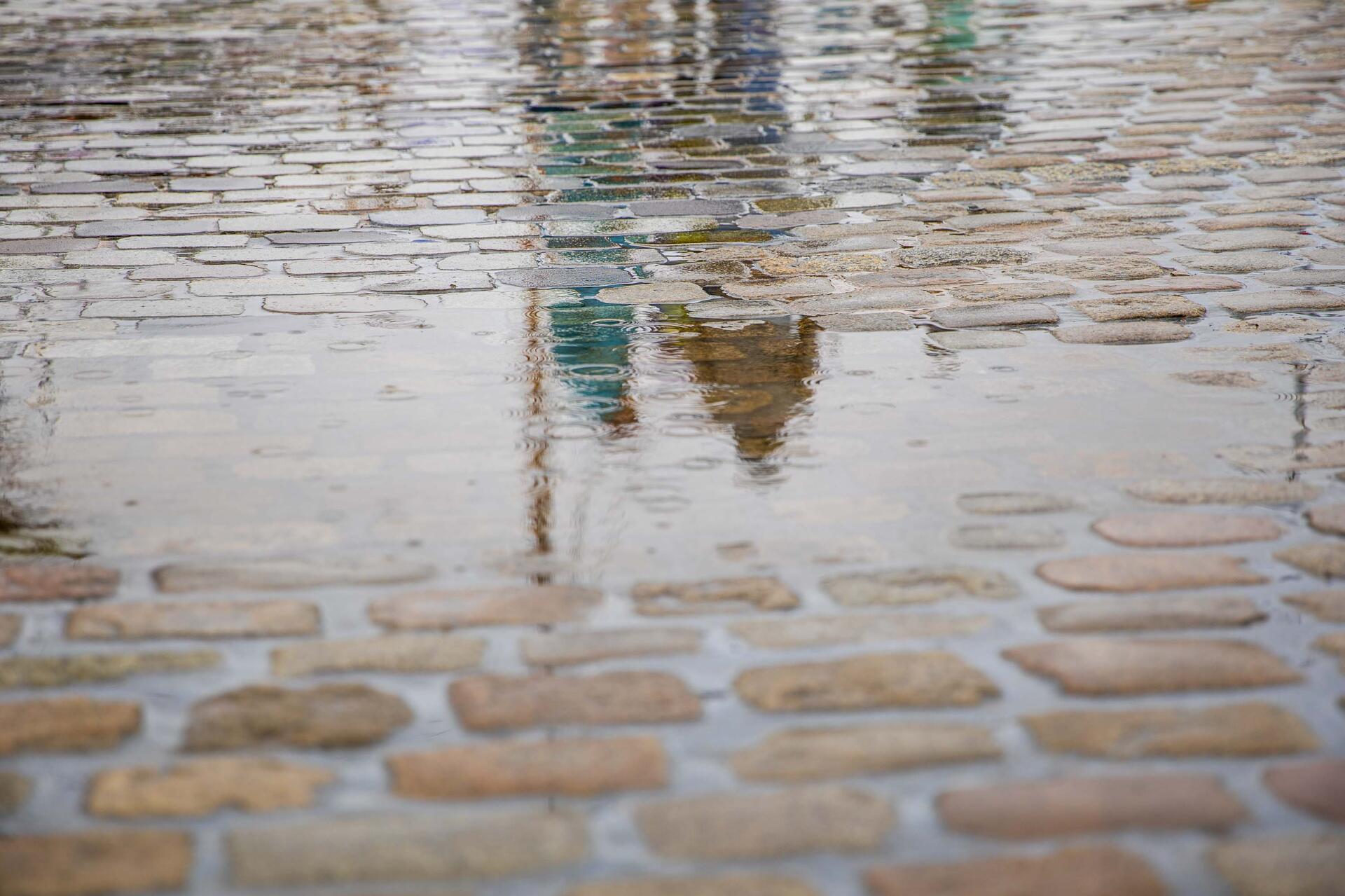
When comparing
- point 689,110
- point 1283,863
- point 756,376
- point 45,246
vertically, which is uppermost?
point 689,110

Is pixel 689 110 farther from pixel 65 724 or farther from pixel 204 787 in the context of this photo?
pixel 204 787

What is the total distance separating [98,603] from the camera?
2.00 meters

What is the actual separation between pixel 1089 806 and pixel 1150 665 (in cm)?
36

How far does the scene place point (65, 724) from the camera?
5.47ft

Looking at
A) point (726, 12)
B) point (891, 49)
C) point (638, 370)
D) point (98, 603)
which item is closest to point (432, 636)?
point (98, 603)

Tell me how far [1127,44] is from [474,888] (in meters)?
7.82

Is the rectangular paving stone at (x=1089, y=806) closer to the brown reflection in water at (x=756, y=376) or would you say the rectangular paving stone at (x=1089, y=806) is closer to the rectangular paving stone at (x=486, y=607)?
the rectangular paving stone at (x=486, y=607)

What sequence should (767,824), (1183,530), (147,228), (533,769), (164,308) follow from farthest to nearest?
(147,228), (164,308), (1183,530), (533,769), (767,824)

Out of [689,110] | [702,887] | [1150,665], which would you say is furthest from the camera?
[689,110]

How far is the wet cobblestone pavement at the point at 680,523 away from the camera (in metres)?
1.48

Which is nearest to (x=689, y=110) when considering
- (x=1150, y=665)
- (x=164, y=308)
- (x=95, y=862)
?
(x=164, y=308)

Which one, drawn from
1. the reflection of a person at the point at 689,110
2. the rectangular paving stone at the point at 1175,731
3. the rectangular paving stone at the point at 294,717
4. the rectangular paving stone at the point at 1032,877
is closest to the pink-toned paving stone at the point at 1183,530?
the rectangular paving stone at the point at 1175,731

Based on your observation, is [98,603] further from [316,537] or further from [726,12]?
[726,12]

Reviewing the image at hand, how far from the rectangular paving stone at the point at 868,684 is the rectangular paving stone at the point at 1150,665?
9cm
